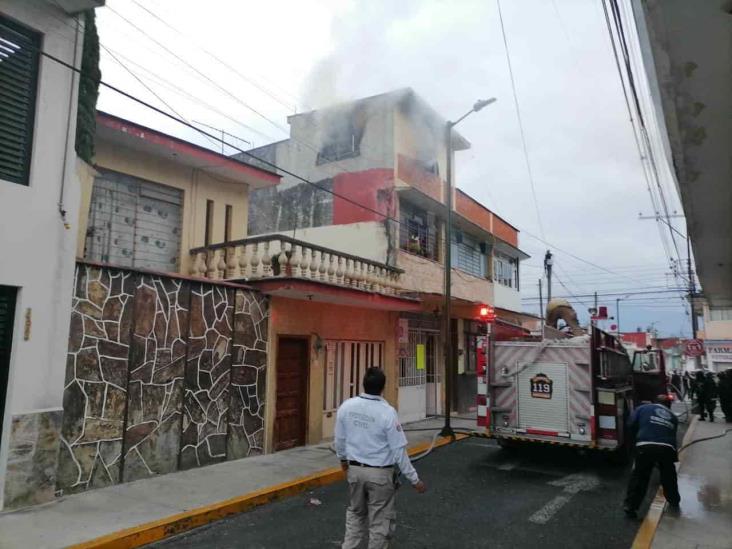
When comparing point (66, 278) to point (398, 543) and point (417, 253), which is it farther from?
point (417, 253)

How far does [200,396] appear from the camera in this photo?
27.2 feet

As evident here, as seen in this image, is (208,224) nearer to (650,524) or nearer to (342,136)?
(342,136)

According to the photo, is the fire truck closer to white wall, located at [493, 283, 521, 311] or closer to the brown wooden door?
the brown wooden door

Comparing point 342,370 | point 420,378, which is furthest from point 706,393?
point 342,370

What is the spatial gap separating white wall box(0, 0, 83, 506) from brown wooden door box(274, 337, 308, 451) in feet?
14.0

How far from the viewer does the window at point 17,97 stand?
605cm

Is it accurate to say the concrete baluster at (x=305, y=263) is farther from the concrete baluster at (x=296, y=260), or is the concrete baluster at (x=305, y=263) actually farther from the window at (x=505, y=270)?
the window at (x=505, y=270)

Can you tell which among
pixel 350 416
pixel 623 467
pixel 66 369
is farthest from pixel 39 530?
pixel 623 467

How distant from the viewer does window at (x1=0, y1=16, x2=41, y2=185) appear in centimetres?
605

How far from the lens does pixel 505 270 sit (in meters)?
22.5

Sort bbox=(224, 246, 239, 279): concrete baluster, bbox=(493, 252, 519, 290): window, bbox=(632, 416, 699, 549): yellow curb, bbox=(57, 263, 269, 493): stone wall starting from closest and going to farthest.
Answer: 1. bbox=(632, 416, 699, 549): yellow curb
2. bbox=(57, 263, 269, 493): stone wall
3. bbox=(224, 246, 239, 279): concrete baluster
4. bbox=(493, 252, 519, 290): window

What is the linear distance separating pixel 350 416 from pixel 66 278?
4.14 m

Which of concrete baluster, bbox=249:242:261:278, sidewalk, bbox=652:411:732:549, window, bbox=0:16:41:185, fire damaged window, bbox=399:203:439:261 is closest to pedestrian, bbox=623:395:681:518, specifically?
sidewalk, bbox=652:411:732:549

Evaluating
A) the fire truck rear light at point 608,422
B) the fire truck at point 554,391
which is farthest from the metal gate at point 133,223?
the fire truck rear light at point 608,422
